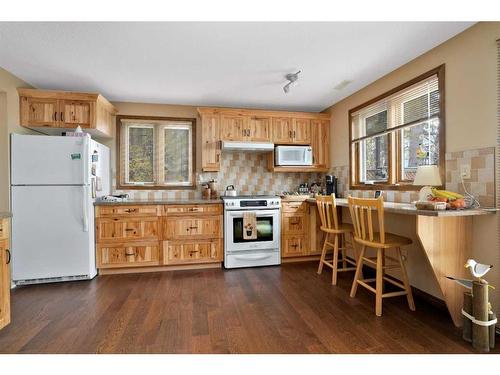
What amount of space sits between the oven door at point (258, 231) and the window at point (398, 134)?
124 cm

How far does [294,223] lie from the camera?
3.58m

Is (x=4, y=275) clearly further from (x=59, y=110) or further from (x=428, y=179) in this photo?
(x=428, y=179)

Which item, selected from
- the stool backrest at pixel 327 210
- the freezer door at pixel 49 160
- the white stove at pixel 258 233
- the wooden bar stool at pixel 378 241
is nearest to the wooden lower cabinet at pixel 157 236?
the white stove at pixel 258 233

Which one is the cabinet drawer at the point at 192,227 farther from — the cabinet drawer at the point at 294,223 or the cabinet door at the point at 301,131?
the cabinet door at the point at 301,131

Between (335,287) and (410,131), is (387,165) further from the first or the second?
(335,287)

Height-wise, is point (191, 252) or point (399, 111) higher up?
point (399, 111)

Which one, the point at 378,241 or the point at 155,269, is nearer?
the point at 378,241

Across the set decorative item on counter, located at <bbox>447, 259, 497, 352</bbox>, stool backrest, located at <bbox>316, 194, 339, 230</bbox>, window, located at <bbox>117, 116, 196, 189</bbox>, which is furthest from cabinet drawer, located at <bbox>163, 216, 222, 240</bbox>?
decorative item on counter, located at <bbox>447, 259, 497, 352</bbox>

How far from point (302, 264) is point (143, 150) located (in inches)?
114

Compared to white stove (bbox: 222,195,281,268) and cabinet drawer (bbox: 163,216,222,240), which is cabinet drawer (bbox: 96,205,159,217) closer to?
cabinet drawer (bbox: 163,216,222,240)

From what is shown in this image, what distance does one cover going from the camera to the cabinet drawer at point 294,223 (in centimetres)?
355

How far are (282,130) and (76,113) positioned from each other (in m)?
2.74

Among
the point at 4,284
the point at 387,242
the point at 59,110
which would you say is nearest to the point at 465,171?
the point at 387,242

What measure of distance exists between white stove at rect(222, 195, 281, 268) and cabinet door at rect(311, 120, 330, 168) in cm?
108
